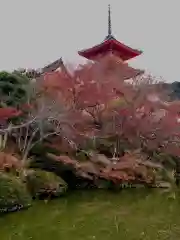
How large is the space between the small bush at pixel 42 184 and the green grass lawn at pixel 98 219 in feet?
1.26

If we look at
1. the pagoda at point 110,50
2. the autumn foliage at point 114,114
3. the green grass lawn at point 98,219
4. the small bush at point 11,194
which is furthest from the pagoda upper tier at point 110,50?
the small bush at point 11,194

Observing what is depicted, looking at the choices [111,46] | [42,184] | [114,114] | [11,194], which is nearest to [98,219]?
[11,194]

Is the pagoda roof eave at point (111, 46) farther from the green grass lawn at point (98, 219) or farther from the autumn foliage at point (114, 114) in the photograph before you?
the green grass lawn at point (98, 219)

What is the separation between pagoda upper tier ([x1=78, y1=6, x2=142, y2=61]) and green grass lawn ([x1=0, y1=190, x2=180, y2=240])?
13140 millimetres

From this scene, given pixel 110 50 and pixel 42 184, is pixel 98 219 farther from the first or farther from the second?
pixel 110 50

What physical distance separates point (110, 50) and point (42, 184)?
13905 millimetres

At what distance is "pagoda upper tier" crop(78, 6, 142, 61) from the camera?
79.4 ft

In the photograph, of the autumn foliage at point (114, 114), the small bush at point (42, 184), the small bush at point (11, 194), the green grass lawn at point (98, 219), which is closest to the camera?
the green grass lawn at point (98, 219)

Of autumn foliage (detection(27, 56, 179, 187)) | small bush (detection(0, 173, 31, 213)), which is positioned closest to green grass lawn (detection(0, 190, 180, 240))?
small bush (detection(0, 173, 31, 213))

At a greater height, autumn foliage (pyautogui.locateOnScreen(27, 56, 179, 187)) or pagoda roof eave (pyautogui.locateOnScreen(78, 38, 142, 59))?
pagoda roof eave (pyautogui.locateOnScreen(78, 38, 142, 59))

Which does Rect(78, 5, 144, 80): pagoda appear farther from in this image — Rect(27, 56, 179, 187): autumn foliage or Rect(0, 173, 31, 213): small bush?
Rect(0, 173, 31, 213): small bush

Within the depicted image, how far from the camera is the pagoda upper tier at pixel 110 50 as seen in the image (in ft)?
79.4

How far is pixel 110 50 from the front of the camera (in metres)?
24.5

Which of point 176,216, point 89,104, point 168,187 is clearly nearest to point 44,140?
point 89,104
